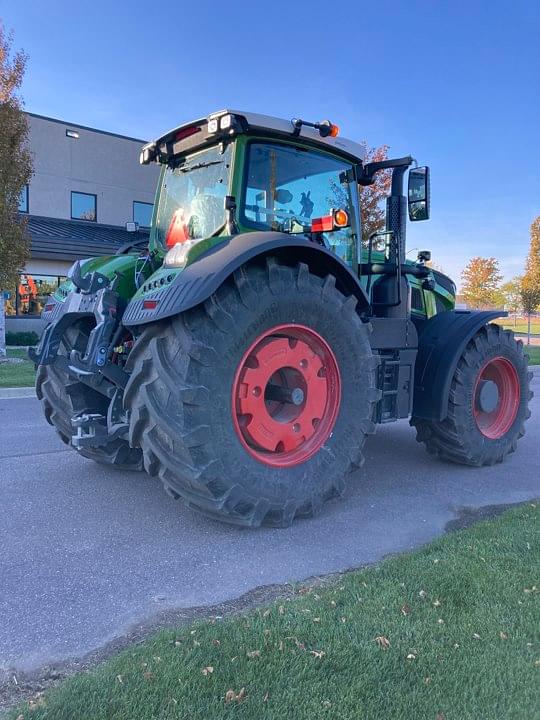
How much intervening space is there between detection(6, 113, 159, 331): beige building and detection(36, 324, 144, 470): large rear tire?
16041 mm

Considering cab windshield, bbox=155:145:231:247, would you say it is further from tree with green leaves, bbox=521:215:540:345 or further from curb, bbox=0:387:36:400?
tree with green leaves, bbox=521:215:540:345

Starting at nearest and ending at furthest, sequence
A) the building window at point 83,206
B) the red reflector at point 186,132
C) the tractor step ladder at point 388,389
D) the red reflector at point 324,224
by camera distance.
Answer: the red reflector at point 324,224
the red reflector at point 186,132
the tractor step ladder at point 388,389
the building window at point 83,206

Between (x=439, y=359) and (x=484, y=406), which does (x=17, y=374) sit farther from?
(x=484, y=406)

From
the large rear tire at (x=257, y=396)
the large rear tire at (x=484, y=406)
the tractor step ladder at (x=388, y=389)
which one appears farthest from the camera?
the large rear tire at (x=484, y=406)

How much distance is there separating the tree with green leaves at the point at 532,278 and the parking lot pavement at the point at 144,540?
21.6 m

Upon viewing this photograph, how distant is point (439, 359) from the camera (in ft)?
16.7

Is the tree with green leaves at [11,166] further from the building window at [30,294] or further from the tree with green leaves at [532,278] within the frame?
the tree with green leaves at [532,278]

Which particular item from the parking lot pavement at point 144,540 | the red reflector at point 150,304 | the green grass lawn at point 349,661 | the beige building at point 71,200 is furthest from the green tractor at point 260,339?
the beige building at point 71,200

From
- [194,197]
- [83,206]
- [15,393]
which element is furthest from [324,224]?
[83,206]

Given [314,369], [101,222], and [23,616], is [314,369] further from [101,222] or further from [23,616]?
[101,222]

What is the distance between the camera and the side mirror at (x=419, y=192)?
4.76 m

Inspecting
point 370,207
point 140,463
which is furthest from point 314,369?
point 370,207

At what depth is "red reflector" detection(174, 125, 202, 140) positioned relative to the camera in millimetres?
4293

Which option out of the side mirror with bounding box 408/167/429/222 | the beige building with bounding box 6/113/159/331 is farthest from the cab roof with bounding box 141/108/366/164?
the beige building with bounding box 6/113/159/331
